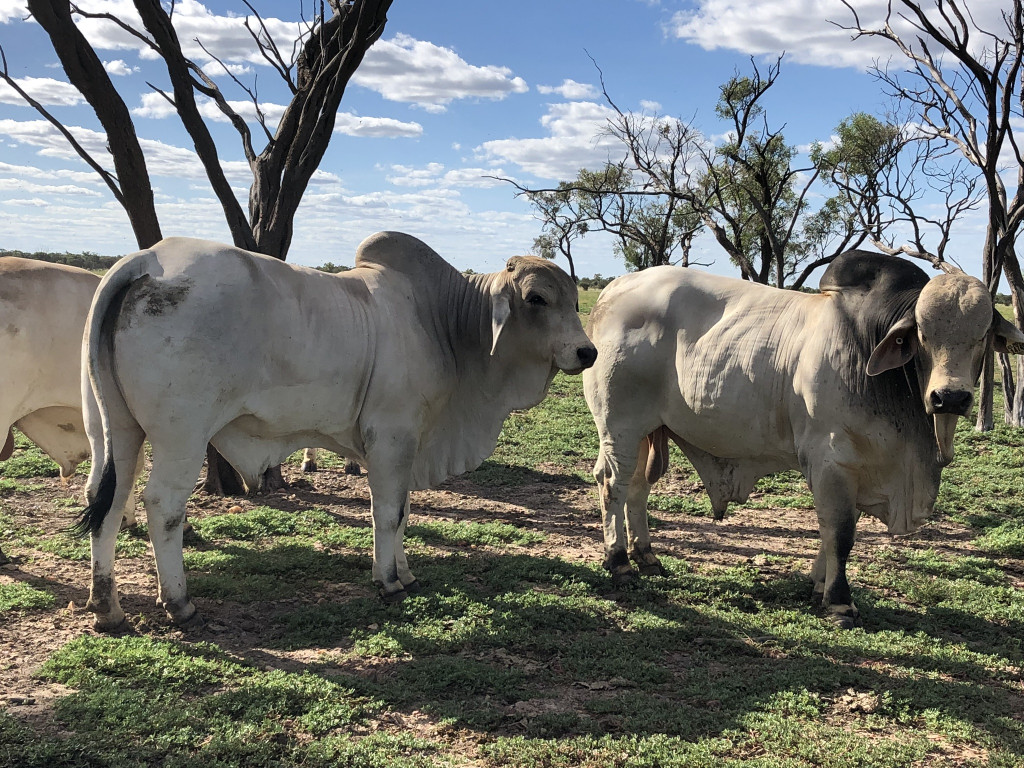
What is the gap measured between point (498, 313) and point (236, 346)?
1787 mm

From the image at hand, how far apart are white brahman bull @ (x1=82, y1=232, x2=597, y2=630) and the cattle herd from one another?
0.05 feet

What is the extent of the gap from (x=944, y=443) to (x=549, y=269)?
2.75 meters

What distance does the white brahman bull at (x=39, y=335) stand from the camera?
6203 millimetres

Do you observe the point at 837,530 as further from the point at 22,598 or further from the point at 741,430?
the point at 22,598

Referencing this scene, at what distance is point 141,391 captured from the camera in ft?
15.9

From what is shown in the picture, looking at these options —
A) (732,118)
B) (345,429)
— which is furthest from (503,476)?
(732,118)

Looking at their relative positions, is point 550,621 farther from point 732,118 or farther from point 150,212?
point 732,118

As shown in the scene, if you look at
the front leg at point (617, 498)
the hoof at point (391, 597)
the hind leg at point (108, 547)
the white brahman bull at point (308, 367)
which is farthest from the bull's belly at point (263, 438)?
the front leg at point (617, 498)

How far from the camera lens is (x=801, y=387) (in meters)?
5.66

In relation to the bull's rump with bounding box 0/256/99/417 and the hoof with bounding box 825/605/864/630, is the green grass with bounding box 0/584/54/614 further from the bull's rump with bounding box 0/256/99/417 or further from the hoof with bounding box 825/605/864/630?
the hoof with bounding box 825/605/864/630

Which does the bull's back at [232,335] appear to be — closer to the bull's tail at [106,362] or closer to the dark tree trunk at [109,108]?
the bull's tail at [106,362]

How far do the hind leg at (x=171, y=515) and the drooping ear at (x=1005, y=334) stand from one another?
4818mm

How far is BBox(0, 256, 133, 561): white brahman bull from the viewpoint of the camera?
6203mm

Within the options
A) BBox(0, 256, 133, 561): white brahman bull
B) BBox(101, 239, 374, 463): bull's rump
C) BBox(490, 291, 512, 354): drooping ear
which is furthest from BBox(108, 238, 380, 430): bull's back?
BBox(0, 256, 133, 561): white brahman bull
